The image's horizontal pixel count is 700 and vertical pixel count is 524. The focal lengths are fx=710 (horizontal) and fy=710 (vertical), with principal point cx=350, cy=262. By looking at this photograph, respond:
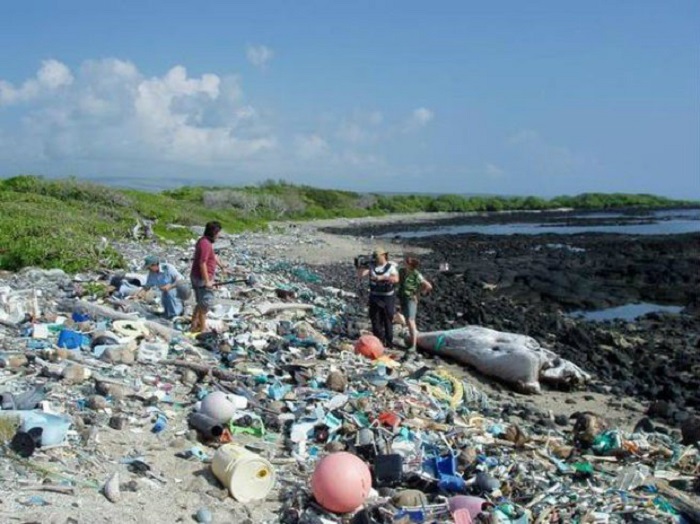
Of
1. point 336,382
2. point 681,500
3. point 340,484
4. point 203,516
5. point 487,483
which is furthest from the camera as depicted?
point 336,382

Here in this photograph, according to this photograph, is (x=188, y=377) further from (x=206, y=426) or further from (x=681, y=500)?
(x=681, y=500)

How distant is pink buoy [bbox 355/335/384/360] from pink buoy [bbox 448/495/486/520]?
4942 mm

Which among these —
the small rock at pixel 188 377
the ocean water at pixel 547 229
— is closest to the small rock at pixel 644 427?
the small rock at pixel 188 377

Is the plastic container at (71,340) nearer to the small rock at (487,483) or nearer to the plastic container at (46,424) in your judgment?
the plastic container at (46,424)

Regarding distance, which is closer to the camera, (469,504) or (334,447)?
(469,504)

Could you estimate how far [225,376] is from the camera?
8531mm

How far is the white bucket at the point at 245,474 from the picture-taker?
5.85 metres

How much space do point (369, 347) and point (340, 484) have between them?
17.1 feet

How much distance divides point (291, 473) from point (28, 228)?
16286 mm

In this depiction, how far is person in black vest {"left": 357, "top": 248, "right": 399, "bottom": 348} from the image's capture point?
36.8ft

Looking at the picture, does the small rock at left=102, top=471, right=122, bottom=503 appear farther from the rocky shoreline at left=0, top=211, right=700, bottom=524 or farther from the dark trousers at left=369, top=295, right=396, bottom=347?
the dark trousers at left=369, top=295, right=396, bottom=347

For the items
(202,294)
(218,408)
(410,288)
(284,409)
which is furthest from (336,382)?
(410,288)

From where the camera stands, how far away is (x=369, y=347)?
10797mm

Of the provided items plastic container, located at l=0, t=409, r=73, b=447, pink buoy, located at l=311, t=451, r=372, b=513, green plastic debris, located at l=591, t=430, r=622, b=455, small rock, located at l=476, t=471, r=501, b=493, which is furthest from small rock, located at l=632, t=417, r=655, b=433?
plastic container, located at l=0, t=409, r=73, b=447
